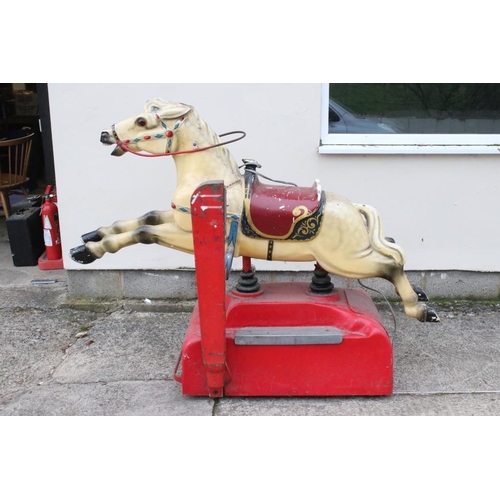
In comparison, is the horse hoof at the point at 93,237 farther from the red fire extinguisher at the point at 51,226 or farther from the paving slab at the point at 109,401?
the red fire extinguisher at the point at 51,226

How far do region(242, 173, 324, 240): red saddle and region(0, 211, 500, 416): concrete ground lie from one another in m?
0.90

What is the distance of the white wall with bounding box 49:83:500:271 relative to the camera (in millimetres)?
4023

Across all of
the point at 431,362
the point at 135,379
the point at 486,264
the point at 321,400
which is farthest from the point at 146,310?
the point at 486,264

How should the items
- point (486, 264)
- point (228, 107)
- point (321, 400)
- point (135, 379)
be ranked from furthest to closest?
point (486, 264) < point (228, 107) < point (135, 379) < point (321, 400)

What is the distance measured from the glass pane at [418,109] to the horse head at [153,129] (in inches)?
65.6

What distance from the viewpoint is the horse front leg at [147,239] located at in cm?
296

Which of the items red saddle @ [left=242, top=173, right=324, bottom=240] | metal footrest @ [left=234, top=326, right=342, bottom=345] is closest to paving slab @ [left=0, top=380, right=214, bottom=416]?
metal footrest @ [left=234, top=326, right=342, bottom=345]

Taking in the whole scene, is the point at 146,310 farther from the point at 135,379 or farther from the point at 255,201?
the point at 255,201

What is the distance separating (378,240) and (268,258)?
576mm

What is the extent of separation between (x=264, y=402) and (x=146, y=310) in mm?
1625

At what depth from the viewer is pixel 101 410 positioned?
2998 mm

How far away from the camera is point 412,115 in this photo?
424 centimetres

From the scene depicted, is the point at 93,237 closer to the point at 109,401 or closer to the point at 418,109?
the point at 109,401

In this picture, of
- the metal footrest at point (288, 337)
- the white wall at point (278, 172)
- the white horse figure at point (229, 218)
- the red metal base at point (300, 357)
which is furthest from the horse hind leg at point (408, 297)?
the white wall at point (278, 172)
